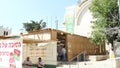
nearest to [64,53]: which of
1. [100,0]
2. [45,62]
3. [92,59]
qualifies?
[92,59]

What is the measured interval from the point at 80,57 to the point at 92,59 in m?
2.03

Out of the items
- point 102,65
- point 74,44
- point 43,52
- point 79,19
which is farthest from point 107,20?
point 79,19

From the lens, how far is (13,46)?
9.79 meters

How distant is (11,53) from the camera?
9.72 m

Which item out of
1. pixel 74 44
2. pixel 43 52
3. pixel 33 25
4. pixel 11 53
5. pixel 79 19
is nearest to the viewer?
pixel 11 53

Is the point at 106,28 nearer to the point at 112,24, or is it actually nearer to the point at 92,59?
the point at 112,24

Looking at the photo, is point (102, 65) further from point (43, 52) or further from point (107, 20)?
point (107, 20)

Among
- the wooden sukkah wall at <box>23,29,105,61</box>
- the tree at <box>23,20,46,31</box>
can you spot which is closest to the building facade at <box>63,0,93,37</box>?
the wooden sukkah wall at <box>23,29,105,61</box>

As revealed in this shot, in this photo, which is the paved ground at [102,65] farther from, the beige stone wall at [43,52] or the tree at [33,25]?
the tree at [33,25]

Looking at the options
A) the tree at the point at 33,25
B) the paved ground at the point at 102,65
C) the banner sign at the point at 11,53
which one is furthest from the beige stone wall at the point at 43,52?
the tree at the point at 33,25

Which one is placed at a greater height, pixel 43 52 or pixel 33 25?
pixel 33 25

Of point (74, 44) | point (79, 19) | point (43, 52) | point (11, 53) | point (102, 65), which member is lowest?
point (102, 65)

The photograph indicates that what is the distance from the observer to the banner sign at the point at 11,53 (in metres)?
9.47

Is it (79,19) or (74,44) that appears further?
(79,19)
